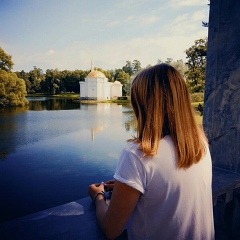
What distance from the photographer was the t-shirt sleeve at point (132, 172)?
0.86m

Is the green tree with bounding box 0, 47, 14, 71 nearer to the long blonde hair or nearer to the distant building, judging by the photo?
the distant building

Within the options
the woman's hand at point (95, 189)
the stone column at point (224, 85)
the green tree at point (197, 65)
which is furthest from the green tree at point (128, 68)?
the woman's hand at point (95, 189)

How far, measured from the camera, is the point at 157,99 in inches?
38.9

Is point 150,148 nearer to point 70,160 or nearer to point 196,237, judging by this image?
point 196,237

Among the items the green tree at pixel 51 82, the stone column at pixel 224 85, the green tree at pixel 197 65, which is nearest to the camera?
the stone column at pixel 224 85

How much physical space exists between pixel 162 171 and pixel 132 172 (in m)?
0.13

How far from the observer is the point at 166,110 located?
1006 mm

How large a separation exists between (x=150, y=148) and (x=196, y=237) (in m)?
0.52

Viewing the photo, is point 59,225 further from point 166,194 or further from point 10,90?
point 10,90

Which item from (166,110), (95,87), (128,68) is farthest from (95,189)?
(128,68)

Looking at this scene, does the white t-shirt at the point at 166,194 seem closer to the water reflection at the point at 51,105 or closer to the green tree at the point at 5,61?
the water reflection at the point at 51,105

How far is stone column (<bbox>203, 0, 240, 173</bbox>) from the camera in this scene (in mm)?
2445

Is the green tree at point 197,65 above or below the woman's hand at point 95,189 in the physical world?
above

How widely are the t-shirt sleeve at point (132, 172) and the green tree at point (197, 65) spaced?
1802cm
